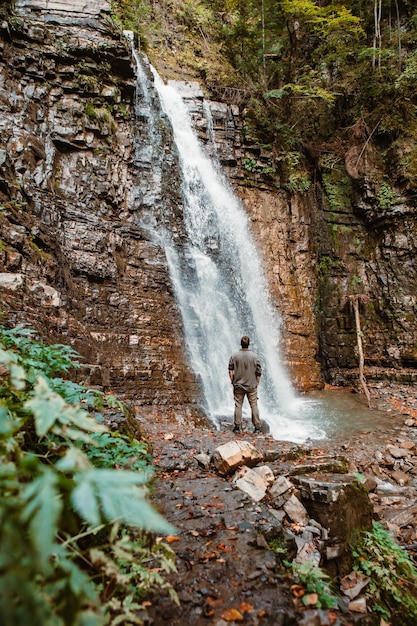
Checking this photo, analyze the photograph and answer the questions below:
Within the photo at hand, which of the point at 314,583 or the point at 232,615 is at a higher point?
the point at 232,615

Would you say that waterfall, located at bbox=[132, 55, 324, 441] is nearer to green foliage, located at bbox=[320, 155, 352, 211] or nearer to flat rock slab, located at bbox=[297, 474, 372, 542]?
green foliage, located at bbox=[320, 155, 352, 211]

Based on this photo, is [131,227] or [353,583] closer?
[353,583]

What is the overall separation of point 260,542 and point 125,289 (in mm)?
7205

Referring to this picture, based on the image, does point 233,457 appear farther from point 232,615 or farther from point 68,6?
point 68,6

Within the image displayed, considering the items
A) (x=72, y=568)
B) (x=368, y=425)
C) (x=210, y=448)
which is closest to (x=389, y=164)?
(x=368, y=425)

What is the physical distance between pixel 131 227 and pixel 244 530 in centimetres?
854

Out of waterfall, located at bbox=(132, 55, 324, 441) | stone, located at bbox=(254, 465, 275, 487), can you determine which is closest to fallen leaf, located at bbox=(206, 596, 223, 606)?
stone, located at bbox=(254, 465, 275, 487)

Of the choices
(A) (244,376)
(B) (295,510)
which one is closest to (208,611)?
(B) (295,510)

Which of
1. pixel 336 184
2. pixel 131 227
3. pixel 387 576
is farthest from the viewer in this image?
pixel 336 184

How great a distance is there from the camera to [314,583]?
214 centimetres

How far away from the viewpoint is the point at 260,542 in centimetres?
232

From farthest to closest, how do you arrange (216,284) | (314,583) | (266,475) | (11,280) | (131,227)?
(216,284)
(131,227)
(11,280)
(266,475)
(314,583)

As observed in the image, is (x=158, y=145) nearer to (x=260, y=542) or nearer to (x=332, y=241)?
(x=332, y=241)

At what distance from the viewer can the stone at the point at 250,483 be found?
3291mm
